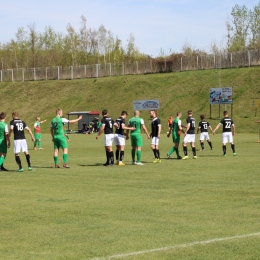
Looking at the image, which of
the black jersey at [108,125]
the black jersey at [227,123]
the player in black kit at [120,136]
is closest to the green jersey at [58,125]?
the black jersey at [108,125]

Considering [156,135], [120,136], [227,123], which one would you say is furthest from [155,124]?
[227,123]

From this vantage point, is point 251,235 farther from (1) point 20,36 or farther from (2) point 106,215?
(1) point 20,36

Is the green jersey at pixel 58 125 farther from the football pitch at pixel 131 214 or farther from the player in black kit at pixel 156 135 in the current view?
the player in black kit at pixel 156 135

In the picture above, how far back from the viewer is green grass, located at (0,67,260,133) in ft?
219

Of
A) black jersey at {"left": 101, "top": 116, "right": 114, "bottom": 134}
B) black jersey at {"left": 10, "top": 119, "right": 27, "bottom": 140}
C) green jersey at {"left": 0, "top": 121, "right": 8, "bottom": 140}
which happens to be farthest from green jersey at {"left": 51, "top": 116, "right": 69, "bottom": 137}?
black jersey at {"left": 101, "top": 116, "right": 114, "bottom": 134}

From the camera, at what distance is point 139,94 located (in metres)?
75.2

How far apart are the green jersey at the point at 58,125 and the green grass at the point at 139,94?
37.4 meters

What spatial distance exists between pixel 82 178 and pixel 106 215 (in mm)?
6948

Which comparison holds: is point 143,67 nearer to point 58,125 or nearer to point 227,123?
point 227,123

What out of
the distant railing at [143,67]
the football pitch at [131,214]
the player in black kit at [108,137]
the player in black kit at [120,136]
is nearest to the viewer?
the football pitch at [131,214]

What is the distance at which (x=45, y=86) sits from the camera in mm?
89375

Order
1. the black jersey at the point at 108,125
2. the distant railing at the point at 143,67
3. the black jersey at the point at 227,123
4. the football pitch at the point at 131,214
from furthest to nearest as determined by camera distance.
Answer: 1. the distant railing at the point at 143,67
2. the black jersey at the point at 227,123
3. the black jersey at the point at 108,125
4. the football pitch at the point at 131,214

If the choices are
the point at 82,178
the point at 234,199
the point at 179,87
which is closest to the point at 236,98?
the point at 179,87

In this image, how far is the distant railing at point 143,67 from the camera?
251ft
